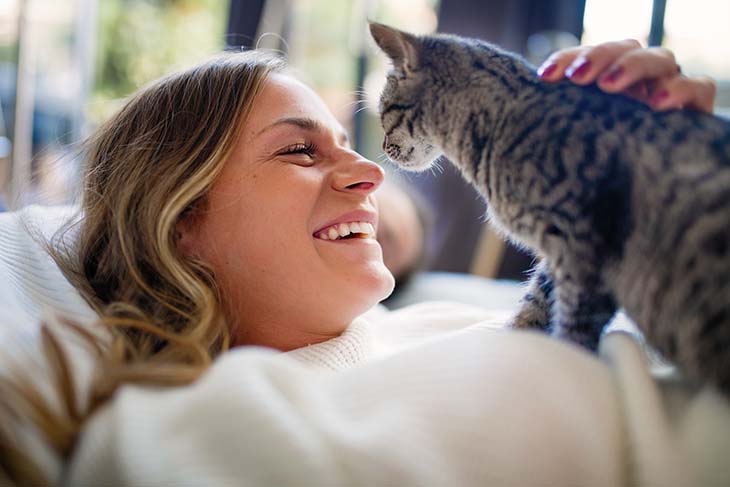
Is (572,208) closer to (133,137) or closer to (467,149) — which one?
(467,149)

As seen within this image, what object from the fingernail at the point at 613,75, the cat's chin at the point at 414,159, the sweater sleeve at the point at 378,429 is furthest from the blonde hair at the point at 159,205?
the fingernail at the point at 613,75

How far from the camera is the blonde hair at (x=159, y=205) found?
109cm

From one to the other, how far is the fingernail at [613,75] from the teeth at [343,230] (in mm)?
548

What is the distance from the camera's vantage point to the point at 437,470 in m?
0.66

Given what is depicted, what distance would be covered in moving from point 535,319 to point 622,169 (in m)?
0.32

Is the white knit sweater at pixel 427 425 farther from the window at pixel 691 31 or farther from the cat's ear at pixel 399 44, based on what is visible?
the window at pixel 691 31

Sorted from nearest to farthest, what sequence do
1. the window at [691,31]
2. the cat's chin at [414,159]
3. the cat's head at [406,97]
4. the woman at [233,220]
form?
the woman at [233,220] < the cat's head at [406,97] < the cat's chin at [414,159] < the window at [691,31]

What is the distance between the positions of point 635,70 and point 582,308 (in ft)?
1.29

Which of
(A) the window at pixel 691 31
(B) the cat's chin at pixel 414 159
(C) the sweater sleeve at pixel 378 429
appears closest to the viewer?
(C) the sweater sleeve at pixel 378 429

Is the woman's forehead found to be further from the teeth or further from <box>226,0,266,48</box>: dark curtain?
<box>226,0,266,48</box>: dark curtain

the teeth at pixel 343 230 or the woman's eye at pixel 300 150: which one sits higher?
the woman's eye at pixel 300 150

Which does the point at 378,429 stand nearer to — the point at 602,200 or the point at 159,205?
the point at 602,200

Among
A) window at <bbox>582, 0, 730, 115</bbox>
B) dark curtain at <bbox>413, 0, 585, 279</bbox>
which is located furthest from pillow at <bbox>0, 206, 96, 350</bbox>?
window at <bbox>582, 0, 730, 115</bbox>

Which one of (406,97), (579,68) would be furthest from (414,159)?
(579,68)
